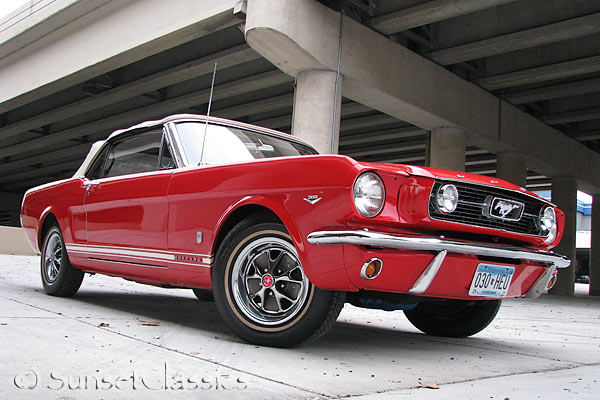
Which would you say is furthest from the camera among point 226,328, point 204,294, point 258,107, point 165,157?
point 258,107

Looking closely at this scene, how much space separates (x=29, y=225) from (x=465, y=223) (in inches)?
→ 179

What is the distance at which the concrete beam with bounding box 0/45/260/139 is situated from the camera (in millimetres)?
15072

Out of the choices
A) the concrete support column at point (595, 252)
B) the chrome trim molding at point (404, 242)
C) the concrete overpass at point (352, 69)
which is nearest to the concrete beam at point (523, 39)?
the concrete overpass at point (352, 69)

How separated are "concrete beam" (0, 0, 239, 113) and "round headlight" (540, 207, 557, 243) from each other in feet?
29.0

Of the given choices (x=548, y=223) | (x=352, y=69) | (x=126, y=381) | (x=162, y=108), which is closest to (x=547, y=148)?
(x=352, y=69)

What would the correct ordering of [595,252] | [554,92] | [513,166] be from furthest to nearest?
[595,252], [513,166], [554,92]

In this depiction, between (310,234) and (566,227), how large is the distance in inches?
790

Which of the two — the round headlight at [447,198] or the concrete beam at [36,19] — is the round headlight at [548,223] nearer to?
the round headlight at [447,198]

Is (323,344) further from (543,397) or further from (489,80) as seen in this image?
(489,80)

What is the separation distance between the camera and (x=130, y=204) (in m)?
4.47

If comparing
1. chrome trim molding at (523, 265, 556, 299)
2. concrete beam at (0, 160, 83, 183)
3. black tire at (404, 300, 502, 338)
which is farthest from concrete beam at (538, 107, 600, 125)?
concrete beam at (0, 160, 83, 183)

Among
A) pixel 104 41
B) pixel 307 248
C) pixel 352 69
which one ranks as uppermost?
pixel 104 41

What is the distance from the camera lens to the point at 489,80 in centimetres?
1550

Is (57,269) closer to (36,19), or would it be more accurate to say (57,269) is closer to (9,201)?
(36,19)
